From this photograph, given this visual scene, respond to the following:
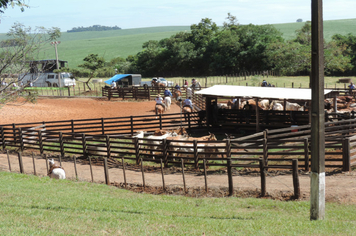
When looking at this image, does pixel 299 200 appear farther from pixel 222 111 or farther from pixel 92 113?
pixel 92 113

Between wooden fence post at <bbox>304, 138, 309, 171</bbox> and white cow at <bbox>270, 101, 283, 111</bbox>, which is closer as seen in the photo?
wooden fence post at <bbox>304, 138, 309, 171</bbox>

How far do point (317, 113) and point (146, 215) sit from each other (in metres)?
3.94

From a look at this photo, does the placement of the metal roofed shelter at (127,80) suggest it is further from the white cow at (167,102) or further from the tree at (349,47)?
the tree at (349,47)

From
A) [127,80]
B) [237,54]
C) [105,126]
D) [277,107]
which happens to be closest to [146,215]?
[105,126]

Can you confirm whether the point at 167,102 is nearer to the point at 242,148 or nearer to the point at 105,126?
the point at 105,126

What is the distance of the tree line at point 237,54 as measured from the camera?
2347 inches

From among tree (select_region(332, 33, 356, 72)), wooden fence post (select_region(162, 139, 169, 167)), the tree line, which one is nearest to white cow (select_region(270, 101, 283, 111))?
wooden fence post (select_region(162, 139, 169, 167))

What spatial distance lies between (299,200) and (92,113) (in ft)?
72.9

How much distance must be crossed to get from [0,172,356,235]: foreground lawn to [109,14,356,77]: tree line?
5197 centimetres

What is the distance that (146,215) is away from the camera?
7770 mm

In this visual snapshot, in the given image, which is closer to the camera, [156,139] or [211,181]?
[211,181]

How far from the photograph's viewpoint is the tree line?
59.6m

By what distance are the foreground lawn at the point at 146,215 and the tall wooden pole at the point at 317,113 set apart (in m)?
0.45

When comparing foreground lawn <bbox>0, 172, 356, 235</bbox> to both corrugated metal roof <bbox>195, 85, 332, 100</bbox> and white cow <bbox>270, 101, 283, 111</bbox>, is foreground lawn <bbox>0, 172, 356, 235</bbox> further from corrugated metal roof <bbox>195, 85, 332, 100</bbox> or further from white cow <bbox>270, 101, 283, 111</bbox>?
white cow <bbox>270, 101, 283, 111</bbox>
